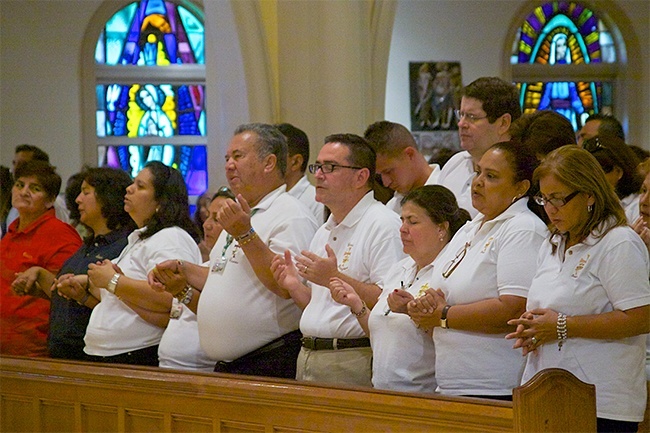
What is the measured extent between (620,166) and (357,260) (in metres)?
1.05

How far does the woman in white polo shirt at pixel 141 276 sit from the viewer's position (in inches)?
180

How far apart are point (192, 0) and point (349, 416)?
711 cm

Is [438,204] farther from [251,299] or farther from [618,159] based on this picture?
[251,299]

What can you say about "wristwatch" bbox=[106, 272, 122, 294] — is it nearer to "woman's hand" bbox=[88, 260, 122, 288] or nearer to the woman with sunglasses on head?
"woman's hand" bbox=[88, 260, 122, 288]

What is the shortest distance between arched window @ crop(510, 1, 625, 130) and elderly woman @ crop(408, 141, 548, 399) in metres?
6.99

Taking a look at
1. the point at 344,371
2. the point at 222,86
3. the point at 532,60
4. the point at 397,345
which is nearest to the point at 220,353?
the point at 344,371

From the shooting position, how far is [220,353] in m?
4.23

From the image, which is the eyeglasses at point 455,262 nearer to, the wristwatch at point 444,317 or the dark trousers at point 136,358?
the wristwatch at point 444,317

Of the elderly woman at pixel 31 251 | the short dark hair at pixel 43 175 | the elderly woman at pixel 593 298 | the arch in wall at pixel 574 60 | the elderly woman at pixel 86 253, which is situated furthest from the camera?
the arch in wall at pixel 574 60

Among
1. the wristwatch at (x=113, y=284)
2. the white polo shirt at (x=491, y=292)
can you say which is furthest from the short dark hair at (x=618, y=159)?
the wristwatch at (x=113, y=284)

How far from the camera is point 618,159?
3973 mm

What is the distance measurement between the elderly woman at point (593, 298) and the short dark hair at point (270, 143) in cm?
145

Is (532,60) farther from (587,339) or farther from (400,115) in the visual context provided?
(587,339)

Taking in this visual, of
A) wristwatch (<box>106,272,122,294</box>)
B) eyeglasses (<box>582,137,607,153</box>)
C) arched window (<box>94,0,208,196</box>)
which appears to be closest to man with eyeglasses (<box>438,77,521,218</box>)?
eyeglasses (<box>582,137,607,153</box>)
